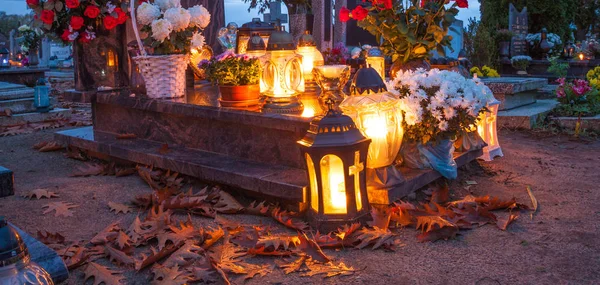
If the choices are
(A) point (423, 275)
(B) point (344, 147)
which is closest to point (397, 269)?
(A) point (423, 275)

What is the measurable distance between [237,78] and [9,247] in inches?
143

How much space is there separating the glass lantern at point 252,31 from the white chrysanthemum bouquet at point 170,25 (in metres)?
1.11

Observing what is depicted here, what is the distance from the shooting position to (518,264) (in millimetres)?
3432

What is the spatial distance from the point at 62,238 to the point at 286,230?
1368mm

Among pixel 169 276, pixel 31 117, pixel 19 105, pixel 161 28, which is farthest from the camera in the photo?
pixel 19 105

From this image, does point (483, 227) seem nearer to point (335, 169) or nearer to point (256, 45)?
point (335, 169)

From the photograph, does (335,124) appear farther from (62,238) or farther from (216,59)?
Answer: (216,59)

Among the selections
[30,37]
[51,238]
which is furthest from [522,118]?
[30,37]

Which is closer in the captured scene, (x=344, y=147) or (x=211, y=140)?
(x=344, y=147)

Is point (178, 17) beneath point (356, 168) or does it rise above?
above

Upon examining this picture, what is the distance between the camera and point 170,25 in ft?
19.1

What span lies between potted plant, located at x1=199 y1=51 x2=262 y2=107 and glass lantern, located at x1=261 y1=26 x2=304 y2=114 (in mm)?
114

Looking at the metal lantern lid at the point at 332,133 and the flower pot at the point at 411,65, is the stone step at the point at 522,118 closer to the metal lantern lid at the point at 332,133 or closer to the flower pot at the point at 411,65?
the flower pot at the point at 411,65

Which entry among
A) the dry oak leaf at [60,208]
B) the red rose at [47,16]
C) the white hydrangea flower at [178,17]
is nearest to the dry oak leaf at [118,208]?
the dry oak leaf at [60,208]
